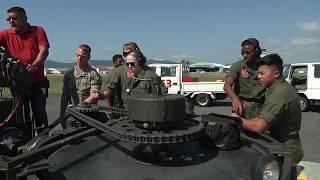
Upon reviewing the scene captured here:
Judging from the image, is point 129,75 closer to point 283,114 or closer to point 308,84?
point 283,114

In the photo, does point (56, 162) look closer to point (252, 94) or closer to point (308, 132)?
point (252, 94)

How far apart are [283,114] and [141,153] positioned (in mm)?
1563

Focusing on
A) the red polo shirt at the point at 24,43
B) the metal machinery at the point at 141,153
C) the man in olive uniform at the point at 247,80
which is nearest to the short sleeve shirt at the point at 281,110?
the metal machinery at the point at 141,153

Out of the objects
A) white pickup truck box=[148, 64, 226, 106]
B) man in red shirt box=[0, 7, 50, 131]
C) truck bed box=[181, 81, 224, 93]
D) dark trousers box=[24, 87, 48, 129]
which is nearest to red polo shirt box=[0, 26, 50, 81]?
man in red shirt box=[0, 7, 50, 131]

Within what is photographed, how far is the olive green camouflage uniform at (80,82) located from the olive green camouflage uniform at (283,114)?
3382 millimetres

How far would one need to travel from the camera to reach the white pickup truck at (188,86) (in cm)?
2088

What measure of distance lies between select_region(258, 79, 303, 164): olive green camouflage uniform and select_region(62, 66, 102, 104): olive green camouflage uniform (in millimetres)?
3382

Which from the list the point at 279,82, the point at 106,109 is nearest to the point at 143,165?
the point at 106,109

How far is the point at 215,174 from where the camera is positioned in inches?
99.1

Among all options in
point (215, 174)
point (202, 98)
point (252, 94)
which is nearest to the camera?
point (215, 174)

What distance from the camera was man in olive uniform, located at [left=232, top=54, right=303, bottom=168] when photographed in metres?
3.60

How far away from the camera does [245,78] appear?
5.68 m

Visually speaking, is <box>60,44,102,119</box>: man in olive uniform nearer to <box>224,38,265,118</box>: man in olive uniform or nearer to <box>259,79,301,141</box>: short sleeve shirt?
<box>224,38,265,118</box>: man in olive uniform

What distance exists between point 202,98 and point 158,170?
60.9 ft
